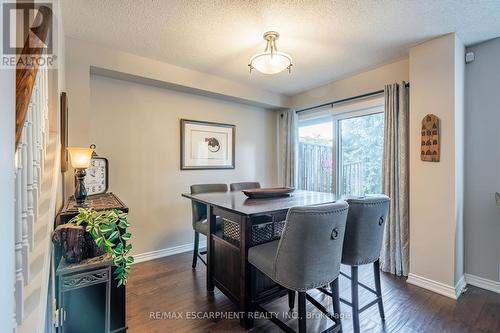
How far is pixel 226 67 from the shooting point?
3.16 meters

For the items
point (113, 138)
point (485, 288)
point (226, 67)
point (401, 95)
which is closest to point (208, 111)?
Answer: point (226, 67)

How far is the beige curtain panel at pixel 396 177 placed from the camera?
2709mm

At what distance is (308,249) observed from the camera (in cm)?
140

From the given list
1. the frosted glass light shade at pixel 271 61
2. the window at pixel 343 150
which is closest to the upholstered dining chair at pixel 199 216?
the frosted glass light shade at pixel 271 61

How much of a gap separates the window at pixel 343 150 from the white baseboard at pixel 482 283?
1.22 m

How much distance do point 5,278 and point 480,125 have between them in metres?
3.56

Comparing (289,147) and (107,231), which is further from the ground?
(289,147)

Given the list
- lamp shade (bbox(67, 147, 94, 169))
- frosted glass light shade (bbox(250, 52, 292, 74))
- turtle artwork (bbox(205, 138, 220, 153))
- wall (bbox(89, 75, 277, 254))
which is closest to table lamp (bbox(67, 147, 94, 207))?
lamp shade (bbox(67, 147, 94, 169))

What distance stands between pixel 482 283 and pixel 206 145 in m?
3.60

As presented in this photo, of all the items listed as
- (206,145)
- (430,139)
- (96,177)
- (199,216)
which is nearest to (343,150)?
(430,139)

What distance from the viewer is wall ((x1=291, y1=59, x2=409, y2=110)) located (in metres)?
2.94

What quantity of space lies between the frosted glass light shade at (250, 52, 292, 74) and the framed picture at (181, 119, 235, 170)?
1642mm

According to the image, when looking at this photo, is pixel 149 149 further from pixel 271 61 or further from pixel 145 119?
pixel 271 61

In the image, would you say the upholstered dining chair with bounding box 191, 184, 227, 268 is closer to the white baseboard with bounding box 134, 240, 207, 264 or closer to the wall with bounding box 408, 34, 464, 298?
the white baseboard with bounding box 134, 240, 207, 264
